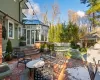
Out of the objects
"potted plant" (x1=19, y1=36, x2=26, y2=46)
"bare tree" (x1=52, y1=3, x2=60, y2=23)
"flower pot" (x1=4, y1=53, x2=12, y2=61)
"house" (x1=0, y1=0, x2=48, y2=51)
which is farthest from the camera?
"bare tree" (x1=52, y1=3, x2=60, y2=23)

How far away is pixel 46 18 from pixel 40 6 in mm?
4549

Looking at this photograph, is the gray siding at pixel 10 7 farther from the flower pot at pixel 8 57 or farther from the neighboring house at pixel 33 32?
the flower pot at pixel 8 57

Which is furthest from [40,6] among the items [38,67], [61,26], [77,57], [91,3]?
[38,67]

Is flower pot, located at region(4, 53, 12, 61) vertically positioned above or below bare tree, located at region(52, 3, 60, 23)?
below

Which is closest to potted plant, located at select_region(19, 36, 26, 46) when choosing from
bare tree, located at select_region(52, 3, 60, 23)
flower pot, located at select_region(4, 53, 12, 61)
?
flower pot, located at select_region(4, 53, 12, 61)

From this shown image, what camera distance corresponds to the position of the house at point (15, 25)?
15795 mm

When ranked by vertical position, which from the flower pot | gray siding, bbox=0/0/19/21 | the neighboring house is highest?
Answer: gray siding, bbox=0/0/19/21

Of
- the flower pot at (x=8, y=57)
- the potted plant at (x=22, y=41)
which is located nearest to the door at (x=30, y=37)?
the potted plant at (x=22, y=41)

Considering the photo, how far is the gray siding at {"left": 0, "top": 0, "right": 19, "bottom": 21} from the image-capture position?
1626 centimetres

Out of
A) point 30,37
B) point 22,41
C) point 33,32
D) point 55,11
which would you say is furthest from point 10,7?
point 55,11

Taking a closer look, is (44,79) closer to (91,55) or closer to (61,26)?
(91,55)

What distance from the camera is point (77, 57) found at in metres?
15.4

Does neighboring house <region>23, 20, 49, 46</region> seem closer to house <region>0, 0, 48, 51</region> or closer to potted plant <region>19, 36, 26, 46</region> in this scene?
house <region>0, 0, 48, 51</region>

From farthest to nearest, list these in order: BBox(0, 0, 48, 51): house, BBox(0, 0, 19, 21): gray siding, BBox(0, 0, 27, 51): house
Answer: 1. BBox(0, 0, 19, 21): gray siding
2. BBox(0, 0, 48, 51): house
3. BBox(0, 0, 27, 51): house
